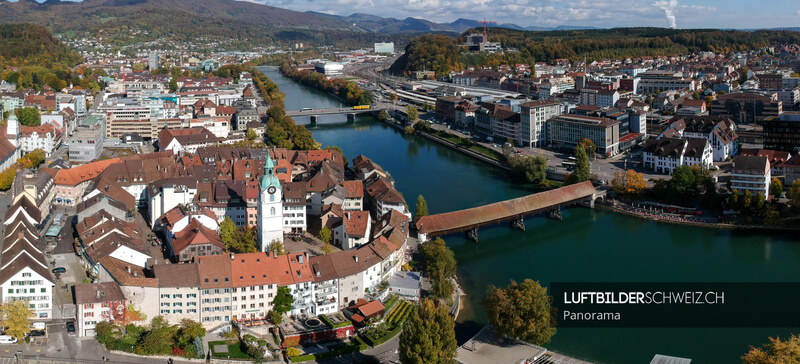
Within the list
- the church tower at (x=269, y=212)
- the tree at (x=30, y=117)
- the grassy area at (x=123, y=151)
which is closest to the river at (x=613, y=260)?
the church tower at (x=269, y=212)

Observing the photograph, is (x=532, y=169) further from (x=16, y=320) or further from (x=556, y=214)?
(x=16, y=320)

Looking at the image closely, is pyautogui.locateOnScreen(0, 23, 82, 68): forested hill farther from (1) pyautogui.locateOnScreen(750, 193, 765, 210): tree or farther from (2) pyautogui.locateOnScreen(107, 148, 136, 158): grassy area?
(1) pyautogui.locateOnScreen(750, 193, 765, 210): tree

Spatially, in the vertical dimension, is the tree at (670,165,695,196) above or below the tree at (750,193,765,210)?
above

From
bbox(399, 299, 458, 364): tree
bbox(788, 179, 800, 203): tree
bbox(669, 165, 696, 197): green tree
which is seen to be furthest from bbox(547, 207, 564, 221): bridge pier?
bbox(399, 299, 458, 364): tree

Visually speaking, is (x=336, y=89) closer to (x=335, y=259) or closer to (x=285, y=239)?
(x=285, y=239)

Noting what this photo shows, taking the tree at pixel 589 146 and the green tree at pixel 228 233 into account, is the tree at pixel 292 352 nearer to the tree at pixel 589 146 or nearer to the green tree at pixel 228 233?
the green tree at pixel 228 233
